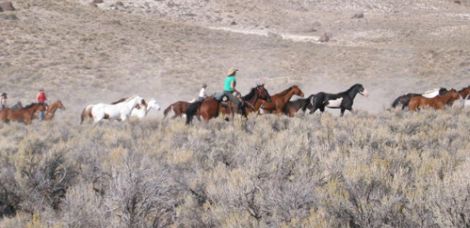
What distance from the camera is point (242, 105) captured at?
1642 cm

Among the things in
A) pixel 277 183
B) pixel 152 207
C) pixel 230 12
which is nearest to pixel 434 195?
pixel 277 183

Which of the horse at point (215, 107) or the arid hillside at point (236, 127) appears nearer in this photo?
the arid hillside at point (236, 127)

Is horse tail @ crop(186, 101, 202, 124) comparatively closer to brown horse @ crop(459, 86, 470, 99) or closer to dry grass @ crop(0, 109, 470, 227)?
dry grass @ crop(0, 109, 470, 227)

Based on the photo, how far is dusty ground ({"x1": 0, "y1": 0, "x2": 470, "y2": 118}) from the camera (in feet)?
113

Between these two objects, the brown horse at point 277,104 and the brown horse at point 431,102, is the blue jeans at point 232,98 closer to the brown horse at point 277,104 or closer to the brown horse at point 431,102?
the brown horse at point 277,104

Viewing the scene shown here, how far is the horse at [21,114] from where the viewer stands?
19.6 metres

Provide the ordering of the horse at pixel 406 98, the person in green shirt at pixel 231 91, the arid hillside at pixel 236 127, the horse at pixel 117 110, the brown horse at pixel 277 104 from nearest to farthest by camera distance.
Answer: the arid hillside at pixel 236 127, the person in green shirt at pixel 231 91, the brown horse at pixel 277 104, the horse at pixel 117 110, the horse at pixel 406 98

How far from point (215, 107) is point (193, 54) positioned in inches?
1139

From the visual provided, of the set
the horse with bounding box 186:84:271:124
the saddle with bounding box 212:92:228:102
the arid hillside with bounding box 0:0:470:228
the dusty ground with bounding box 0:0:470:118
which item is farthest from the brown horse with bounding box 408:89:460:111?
the saddle with bounding box 212:92:228:102

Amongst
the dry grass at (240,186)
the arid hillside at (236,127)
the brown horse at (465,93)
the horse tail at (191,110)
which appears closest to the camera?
the dry grass at (240,186)

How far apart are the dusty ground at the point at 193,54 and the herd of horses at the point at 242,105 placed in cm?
748

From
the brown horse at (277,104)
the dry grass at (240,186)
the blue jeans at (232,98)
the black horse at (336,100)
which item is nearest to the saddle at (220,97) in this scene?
the blue jeans at (232,98)

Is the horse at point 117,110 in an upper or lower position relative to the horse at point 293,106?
lower

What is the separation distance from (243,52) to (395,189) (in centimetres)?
4024
